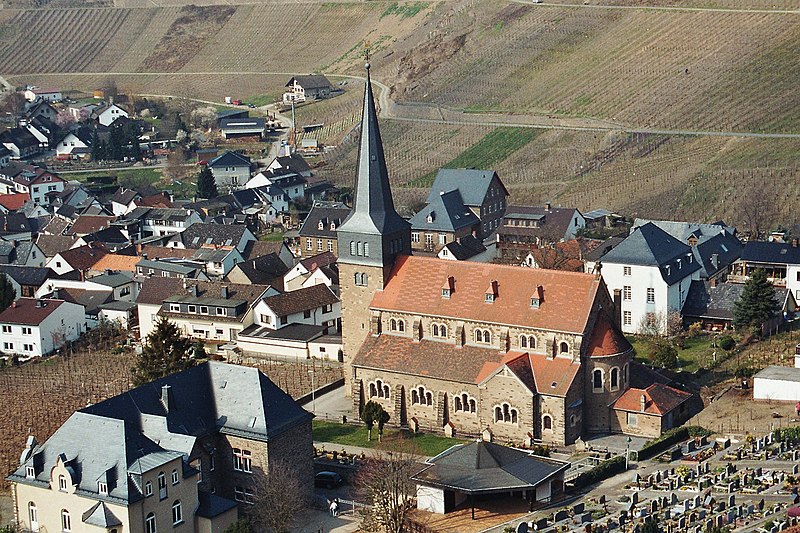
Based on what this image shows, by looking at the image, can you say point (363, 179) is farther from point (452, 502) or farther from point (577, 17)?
point (577, 17)

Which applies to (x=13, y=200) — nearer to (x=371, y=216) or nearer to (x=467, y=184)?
(x=467, y=184)

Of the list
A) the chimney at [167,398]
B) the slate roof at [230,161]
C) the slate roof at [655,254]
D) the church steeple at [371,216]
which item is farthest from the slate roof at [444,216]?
the chimney at [167,398]

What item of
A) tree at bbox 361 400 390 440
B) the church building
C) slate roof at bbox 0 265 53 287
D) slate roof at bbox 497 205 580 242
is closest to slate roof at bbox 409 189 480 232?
slate roof at bbox 497 205 580 242

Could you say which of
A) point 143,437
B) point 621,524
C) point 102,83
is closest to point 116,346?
point 143,437

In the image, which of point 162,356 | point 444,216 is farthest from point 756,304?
point 162,356

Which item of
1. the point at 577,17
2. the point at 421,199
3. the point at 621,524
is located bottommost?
the point at 621,524

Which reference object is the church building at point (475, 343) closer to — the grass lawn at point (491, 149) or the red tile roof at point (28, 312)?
the red tile roof at point (28, 312)

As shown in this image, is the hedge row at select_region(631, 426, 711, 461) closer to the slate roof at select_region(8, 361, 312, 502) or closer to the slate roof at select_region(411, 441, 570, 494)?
the slate roof at select_region(411, 441, 570, 494)
